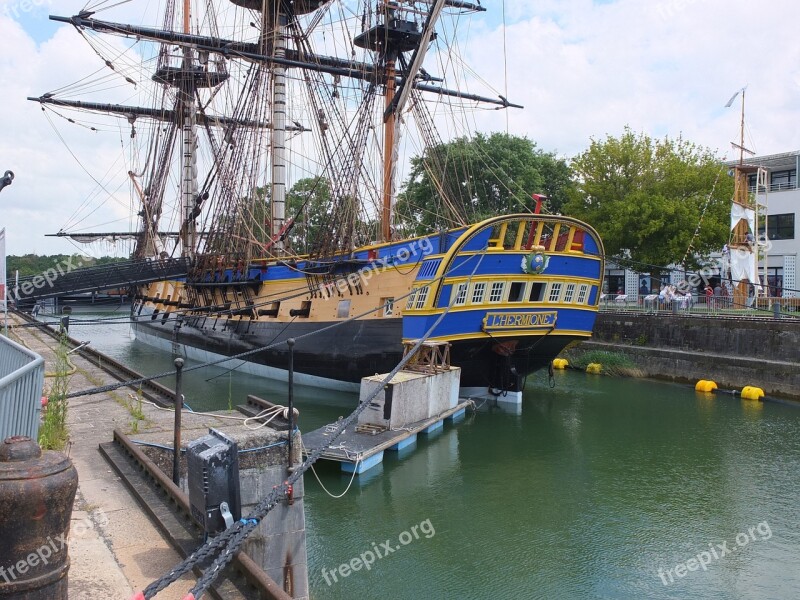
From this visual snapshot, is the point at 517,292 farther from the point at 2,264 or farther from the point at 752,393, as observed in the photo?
the point at 2,264

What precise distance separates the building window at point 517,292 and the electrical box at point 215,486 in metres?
12.5

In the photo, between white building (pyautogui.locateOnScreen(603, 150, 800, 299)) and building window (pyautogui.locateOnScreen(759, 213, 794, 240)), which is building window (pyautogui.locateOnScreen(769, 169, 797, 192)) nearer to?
white building (pyautogui.locateOnScreen(603, 150, 800, 299))

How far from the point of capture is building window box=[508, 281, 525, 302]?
56.2 feet

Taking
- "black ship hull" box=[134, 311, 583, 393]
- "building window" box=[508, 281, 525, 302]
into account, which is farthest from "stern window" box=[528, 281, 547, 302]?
"black ship hull" box=[134, 311, 583, 393]

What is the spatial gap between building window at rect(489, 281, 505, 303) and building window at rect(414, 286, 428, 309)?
1.68 meters

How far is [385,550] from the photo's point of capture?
906 centimetres

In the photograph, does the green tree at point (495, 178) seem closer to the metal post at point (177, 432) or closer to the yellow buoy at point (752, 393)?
the yellow buoy at point (752, 393)

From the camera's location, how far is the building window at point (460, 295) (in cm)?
1635

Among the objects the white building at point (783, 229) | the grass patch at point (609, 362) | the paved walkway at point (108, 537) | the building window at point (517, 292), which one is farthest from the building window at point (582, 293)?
the white building at point (783, 229)

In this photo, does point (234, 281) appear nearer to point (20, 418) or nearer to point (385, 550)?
point (385, 550)

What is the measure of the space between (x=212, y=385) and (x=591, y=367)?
44.7 feet

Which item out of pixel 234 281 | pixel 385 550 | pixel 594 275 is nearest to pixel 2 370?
pixel 385 550

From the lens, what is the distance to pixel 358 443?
1238 cm

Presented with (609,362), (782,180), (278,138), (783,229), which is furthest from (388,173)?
(782,180)
